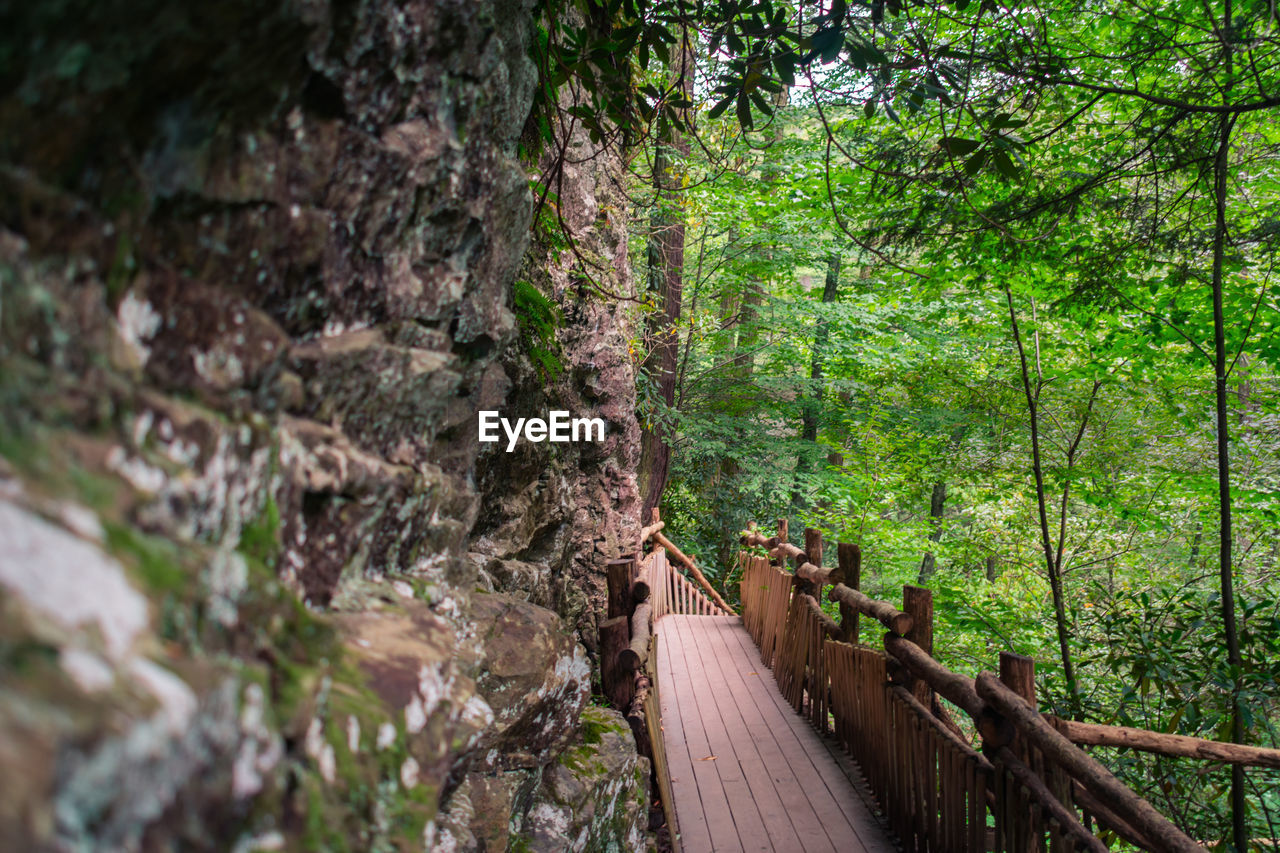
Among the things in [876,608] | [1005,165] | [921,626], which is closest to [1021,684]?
[921,626]

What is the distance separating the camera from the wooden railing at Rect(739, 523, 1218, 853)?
243 cm

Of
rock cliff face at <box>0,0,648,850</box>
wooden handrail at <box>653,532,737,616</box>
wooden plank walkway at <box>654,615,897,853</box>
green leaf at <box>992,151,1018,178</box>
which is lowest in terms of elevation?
wooden plank walkway at <box>654,615,897,853</box>

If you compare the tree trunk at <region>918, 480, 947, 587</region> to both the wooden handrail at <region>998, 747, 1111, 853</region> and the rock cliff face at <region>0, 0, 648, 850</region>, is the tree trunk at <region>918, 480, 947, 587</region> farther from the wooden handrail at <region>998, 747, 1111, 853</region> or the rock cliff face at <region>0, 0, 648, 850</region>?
the rock cliff face at <region>0, 0, 648, 850</region>

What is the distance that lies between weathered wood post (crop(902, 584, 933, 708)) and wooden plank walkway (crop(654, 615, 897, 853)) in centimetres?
81

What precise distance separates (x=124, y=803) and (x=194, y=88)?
982mm

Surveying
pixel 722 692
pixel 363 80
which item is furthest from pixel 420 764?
pixel 722 692

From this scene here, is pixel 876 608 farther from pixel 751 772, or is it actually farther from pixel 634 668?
pixel 634 668

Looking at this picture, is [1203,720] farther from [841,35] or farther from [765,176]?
[765,176]

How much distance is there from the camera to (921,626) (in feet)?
12.3

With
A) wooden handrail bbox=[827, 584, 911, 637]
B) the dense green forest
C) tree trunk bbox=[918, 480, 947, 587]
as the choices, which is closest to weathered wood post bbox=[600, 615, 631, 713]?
wooden handrail bbox=[827, 584, 911, 637]

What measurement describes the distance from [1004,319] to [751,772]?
5515 mm

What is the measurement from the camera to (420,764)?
51.4 inches

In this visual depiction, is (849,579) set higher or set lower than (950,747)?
higher

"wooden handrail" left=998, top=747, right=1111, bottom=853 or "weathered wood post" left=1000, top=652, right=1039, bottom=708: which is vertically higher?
"weathered wood post" left=1000, top=652, right=1039, bottom=708
